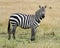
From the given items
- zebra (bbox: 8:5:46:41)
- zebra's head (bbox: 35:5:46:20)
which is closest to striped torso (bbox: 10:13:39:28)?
zebra (bbox: 8:5:46:41)

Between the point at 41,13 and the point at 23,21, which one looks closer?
the point at 41,13

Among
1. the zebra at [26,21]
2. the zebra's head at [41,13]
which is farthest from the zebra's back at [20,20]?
the zebra's head at [41,13]

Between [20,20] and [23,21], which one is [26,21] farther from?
[20,20]

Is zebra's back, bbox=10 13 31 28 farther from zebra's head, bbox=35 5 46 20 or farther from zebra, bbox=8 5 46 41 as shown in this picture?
zebra's head, bbox=35 5 46 20

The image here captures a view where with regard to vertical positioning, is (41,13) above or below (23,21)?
above

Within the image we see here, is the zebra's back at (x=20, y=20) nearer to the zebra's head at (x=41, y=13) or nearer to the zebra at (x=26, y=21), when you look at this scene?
the zebra at (x=26, y=21)

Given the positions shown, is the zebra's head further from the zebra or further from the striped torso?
the striped torso

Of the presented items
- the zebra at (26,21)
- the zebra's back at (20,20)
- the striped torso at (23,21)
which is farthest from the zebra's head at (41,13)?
the zebra's back at (20,20)

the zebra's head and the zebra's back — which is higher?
the zebra's head

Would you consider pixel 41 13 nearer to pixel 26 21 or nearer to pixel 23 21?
pixel 26 21

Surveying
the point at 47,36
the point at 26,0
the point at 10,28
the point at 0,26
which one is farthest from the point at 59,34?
the point at 26,0

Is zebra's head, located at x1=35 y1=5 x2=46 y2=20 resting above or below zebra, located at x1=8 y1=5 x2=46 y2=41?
above

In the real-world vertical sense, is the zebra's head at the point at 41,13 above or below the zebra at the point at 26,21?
above

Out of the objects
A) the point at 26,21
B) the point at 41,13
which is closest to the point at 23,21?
the point at 26,21
